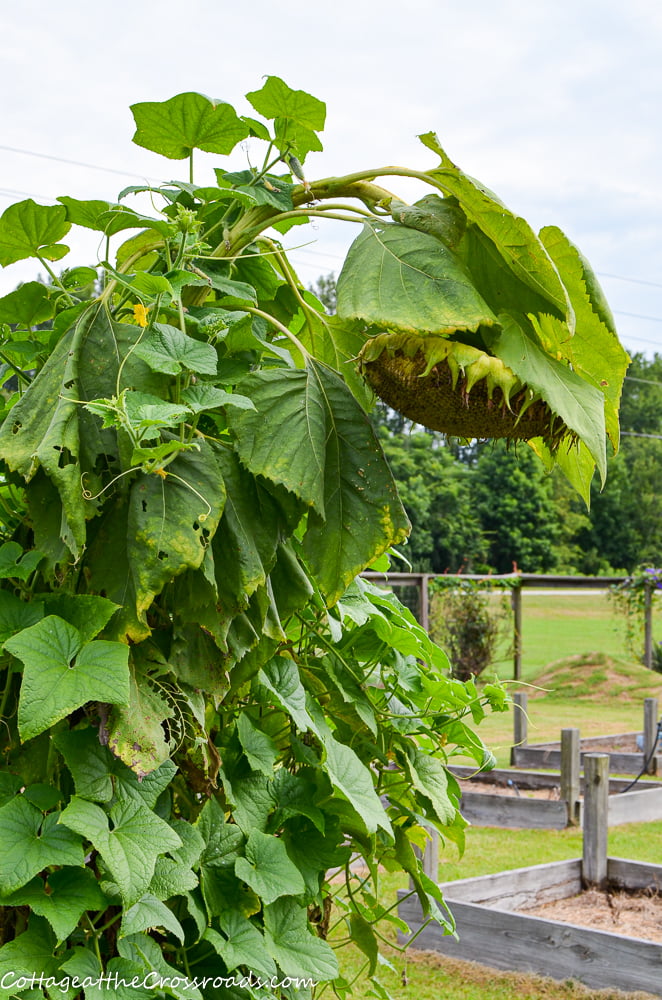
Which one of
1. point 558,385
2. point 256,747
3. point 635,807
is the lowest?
point 635,807

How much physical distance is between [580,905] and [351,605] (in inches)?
159

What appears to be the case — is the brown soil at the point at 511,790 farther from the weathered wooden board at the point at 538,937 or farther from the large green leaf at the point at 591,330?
the large green leaf at the point at 591,330

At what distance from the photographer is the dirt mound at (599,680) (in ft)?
45.5

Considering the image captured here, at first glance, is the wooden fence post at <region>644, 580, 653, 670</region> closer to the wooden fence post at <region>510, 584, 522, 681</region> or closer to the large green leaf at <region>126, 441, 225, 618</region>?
the wooden fence post at <region>510, 584, 522, 681</region>

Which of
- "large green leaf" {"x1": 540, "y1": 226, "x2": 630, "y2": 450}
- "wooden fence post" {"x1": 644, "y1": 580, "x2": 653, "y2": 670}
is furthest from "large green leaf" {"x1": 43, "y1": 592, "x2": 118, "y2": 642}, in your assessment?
"wooden fence post" {"x1": 644, "y1": 580, "x2": 653, "y2": 670}

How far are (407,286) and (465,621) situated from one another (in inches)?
511

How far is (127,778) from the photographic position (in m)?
1.04

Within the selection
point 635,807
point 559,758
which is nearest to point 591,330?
point 635,807

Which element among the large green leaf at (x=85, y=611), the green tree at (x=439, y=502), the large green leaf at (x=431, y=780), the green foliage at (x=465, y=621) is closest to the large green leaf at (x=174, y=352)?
the large green leaf at (x=85, y=611)

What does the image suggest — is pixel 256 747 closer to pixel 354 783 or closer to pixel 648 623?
pixel 354 783

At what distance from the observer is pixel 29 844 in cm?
98

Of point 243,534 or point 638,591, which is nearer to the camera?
point 243,534

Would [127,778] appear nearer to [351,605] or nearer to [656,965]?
[351,605]

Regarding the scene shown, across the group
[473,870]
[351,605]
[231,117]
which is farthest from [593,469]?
[473,870]
